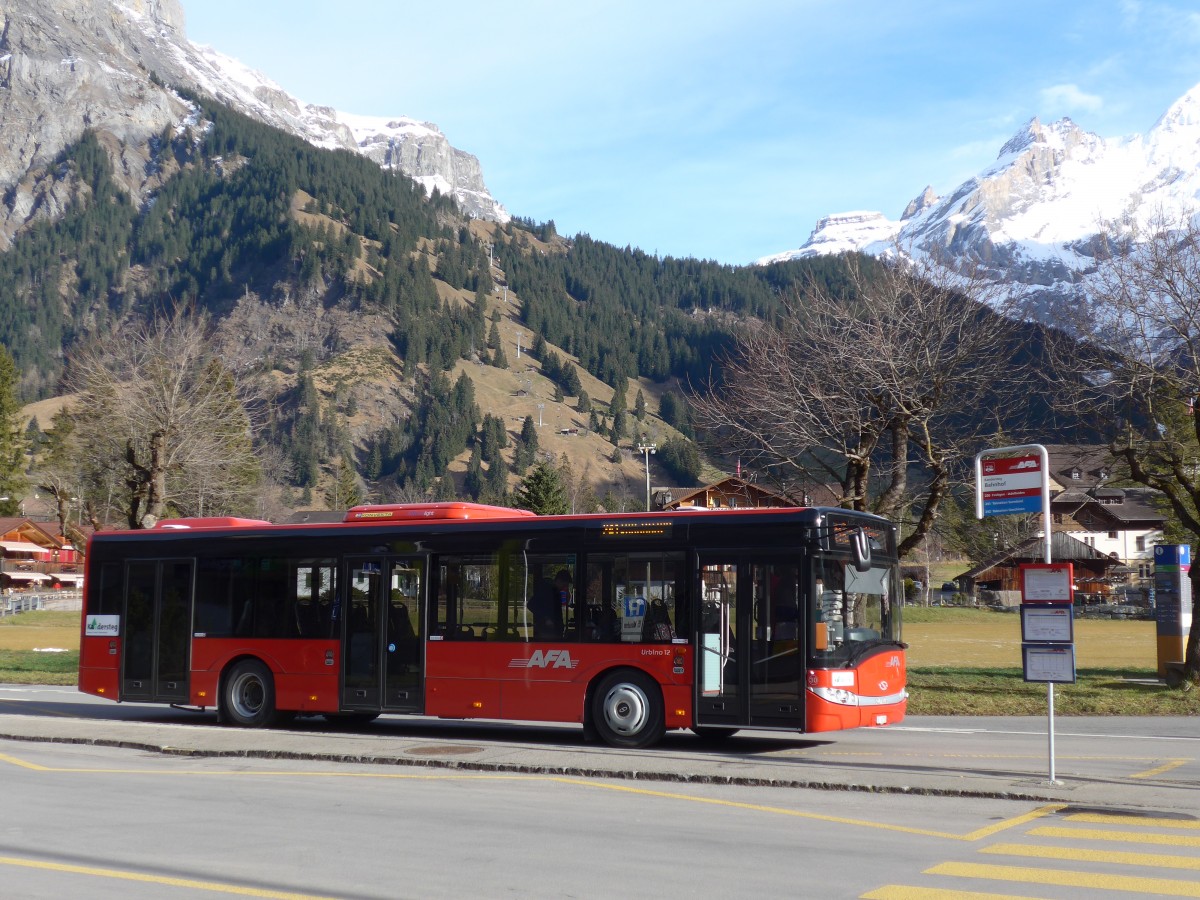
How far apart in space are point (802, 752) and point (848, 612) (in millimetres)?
1956

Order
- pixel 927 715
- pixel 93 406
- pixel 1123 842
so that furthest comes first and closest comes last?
pixel 93 406
pixel 927 715
pixel 1123 842

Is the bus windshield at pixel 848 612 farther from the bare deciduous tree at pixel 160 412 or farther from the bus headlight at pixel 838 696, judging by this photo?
the bare deciduous tree at pixel 160 412

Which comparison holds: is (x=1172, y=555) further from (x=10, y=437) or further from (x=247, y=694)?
(x=10, y=437)

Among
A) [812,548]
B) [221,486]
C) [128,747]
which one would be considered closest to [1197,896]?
[812,548]

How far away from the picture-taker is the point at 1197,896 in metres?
7.82

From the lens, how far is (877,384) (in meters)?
24.8

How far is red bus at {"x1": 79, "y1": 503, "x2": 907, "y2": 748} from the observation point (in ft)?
49.8

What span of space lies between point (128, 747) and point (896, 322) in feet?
55.5

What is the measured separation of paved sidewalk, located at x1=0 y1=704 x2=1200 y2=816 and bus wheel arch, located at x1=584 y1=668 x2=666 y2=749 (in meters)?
0.29

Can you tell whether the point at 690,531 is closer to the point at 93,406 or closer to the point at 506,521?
the point at 506,521

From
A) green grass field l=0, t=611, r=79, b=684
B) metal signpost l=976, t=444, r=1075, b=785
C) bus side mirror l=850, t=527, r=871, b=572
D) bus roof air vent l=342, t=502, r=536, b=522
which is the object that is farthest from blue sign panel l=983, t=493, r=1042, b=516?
green grass field l=0, t=611, r=79, b=684

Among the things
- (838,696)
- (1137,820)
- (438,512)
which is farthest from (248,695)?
(1137,820)

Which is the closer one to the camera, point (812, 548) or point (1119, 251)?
point (812, 548)

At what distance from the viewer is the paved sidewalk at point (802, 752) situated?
12.6 m
